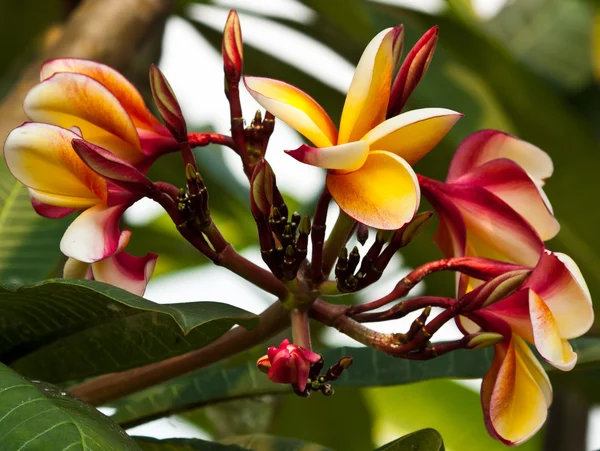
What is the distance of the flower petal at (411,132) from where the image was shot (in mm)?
635

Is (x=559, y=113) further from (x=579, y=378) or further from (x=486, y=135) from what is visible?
(x=486, y=135)

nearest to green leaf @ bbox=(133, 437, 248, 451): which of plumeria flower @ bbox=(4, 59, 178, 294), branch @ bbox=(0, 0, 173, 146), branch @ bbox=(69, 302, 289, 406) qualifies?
branch @ bbox=(69, 302, 289, 406)

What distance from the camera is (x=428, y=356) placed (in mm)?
678

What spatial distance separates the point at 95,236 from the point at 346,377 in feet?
1.02

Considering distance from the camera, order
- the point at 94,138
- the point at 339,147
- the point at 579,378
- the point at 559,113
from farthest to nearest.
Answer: the point at 559,113, the point at 579,378, the point at 94,138, the point at 339,147

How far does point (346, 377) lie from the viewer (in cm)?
89

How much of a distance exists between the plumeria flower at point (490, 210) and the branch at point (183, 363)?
0.49 feet

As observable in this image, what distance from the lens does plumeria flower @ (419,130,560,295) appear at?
2.35 feet

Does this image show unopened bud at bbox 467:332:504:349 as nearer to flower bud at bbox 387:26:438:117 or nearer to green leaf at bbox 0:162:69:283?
flower bud at bbox 387:26:438:117

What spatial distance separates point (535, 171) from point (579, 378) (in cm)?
74

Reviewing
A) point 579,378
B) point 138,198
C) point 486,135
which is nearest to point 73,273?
point 138,198

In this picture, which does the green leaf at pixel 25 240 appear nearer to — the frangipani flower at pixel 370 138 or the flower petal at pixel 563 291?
the frangipani flower at pixel 370 138

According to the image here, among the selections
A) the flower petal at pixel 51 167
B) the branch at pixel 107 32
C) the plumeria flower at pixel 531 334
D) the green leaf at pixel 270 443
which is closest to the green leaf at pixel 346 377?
the green leaf at pixel 270 443

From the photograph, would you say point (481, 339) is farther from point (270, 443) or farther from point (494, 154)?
point (270, 443)
